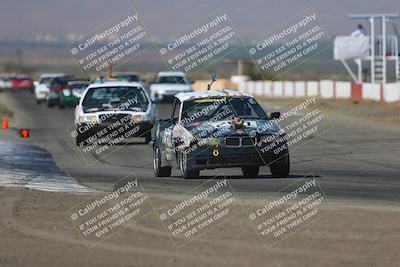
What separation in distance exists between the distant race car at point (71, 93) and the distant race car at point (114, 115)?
62.1ft

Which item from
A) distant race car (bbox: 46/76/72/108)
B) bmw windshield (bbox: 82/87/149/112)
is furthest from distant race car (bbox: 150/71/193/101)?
bmw windshield (bbox: 82/87/149/112)

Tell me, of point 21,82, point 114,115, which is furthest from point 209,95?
point 21,82

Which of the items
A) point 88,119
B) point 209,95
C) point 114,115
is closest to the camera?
point 209,95

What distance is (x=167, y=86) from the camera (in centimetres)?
5075

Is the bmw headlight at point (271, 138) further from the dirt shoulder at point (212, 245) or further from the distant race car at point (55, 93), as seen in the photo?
the distant race car at point (55, 93)

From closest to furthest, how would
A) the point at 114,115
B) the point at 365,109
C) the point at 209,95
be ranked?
the point at 209,95 → the point at 114,115 → the point at 365,109

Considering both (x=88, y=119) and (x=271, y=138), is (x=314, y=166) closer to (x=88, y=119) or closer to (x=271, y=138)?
(x=271, y=138)

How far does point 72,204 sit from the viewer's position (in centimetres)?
1330

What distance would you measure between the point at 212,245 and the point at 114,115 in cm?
1615

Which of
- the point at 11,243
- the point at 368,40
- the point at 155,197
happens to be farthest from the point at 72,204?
the point at 368,40

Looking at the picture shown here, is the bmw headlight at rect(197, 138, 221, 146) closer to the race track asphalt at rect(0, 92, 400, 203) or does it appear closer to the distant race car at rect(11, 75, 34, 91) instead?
the race track asphalt at rect(0, 92, 400, 203)

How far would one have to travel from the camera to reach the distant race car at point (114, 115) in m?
26.4

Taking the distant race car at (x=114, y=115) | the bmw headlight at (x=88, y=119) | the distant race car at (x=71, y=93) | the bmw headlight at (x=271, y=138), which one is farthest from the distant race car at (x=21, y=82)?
the bmw headlight at (x=271, y=138)

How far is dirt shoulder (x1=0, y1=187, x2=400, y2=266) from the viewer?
9.70 m
